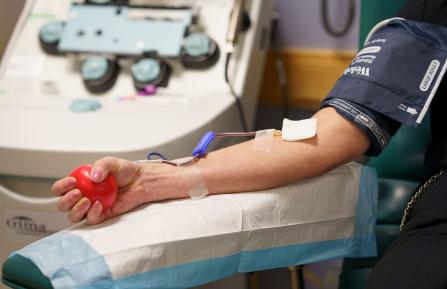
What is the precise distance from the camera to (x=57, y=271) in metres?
0.66

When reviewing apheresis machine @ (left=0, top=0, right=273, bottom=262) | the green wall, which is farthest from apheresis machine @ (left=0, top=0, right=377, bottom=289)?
the green wall

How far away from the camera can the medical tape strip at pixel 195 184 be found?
0.85 m

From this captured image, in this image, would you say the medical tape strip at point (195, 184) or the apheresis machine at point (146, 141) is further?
the medical tape strip at point (195, 184)

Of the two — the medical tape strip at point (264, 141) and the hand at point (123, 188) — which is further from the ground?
the medical tape strip at point (264, 141)

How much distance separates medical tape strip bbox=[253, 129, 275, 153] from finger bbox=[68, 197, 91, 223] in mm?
287

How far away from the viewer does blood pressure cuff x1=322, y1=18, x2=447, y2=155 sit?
34.9 inches

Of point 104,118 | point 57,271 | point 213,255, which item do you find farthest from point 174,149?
point 57,271

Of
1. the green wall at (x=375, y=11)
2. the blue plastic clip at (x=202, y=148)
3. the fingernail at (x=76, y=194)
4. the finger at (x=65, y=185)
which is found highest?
the green wall at (x=375, y=11)

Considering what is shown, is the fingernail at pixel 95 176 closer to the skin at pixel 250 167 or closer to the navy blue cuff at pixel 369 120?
the skin at pixel 250 167

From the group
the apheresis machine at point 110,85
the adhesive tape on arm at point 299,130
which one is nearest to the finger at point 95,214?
the apheresis machine at point 110,85

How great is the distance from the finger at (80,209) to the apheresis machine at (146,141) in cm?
2

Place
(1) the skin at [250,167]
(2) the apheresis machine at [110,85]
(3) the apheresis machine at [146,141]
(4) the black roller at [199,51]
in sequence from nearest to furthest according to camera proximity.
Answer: (3) the apheresis machine at [146,141] < (1) the skin at [250,167] < (2) the apheresis machine at [110,85] < (4) the black roller at [199,51]

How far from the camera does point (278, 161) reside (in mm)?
867

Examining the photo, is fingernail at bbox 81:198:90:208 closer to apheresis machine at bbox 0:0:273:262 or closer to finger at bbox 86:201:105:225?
finger at bbox 86:201:105:225
